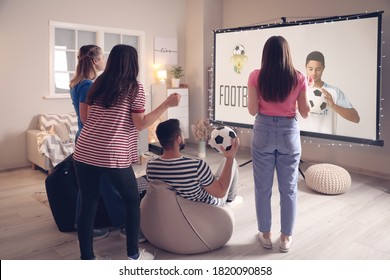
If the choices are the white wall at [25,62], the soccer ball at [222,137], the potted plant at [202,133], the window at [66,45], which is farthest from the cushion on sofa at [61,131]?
the soccer ball at [222,137]

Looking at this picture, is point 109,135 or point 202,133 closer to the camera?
point 109,135

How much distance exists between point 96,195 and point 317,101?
302cm

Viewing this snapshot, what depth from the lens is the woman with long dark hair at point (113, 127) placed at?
5.93ft

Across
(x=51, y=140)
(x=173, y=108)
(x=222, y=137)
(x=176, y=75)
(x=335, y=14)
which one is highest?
(x=335, y=14)

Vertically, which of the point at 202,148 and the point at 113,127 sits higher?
Answer: the point at 113,127

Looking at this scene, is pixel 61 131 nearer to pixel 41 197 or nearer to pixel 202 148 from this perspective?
pixel 41 197

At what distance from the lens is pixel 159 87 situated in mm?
5887

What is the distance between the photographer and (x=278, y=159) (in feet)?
7.32

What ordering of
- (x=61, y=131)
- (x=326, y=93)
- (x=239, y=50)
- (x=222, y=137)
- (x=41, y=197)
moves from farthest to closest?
1. (x=239, y=50)
2. (x=61, y=131)
3. (x=326, y=93)
4. (x=41, y=197)
5. (x=222, y=137)

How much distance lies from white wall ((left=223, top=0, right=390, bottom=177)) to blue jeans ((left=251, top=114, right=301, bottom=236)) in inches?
86.7

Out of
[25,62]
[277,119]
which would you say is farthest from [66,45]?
[277,119]
